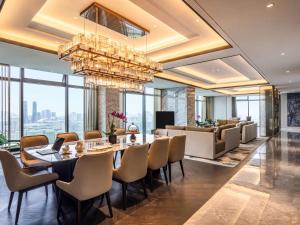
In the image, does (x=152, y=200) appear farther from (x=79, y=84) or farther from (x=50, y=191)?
(x=79, y=84)

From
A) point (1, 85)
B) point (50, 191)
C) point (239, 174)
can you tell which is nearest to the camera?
point (50, 191)

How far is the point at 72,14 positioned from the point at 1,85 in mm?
3530

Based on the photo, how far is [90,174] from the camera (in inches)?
91.1

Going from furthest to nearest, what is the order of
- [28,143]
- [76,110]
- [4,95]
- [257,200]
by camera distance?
[76,110] → [4,95] → [28,143] → [257,200]

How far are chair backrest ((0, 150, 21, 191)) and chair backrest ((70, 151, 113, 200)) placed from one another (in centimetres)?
79

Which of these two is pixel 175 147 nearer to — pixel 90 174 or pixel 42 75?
pixel 90 174

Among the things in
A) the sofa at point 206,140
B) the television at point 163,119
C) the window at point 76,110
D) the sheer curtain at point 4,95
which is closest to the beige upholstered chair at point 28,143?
the sheer curtain at point 4,95

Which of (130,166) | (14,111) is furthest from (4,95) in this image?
(130,166)

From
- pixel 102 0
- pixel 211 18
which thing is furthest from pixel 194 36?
pixel 102 0

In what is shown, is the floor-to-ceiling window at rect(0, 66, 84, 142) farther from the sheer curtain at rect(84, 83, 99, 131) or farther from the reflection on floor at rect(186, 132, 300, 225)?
the reflection on floor at rect(186, 132, 300, 225)

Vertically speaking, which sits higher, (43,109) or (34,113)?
(43,109)

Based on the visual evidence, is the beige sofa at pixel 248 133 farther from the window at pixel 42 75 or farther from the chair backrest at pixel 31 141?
the window at pixel 42 75

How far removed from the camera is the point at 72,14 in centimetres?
355

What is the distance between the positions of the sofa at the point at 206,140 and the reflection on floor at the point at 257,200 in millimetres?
1048
